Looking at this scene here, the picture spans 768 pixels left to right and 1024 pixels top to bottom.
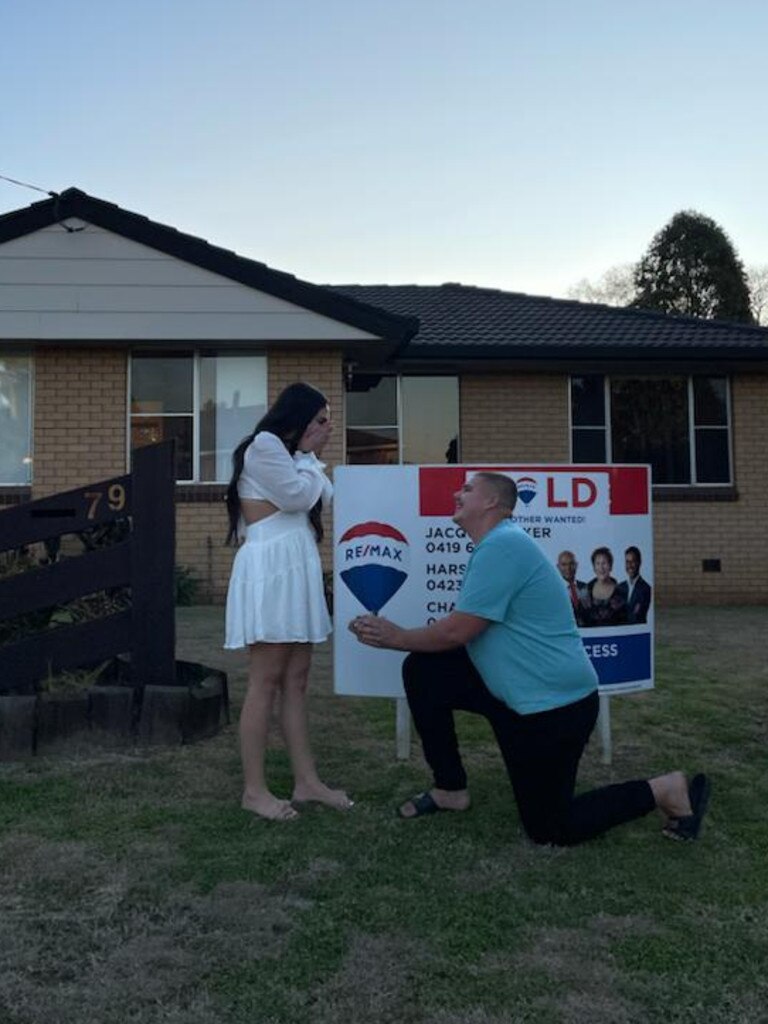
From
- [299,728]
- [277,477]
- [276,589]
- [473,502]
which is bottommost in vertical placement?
[299,728]

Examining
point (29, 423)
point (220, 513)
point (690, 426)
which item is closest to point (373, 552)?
point (220, 513)

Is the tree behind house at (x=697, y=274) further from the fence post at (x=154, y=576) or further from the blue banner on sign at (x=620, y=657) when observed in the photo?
the fence post at (x=154, y=576)

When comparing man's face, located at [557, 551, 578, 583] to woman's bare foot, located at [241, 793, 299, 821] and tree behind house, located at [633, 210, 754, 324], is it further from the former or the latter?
tree behind house, located at [633, 210, 754, 324]

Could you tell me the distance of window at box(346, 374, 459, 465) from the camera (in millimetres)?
13016

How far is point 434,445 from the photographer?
13055mm

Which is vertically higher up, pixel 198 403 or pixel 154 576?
pixel 198 403

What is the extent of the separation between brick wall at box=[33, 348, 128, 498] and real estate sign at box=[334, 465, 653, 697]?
7373 millimetres

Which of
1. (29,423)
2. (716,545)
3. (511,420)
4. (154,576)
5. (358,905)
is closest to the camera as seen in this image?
(358,905)

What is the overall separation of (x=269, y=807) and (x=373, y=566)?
1.26 metres

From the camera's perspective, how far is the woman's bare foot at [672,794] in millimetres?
3273

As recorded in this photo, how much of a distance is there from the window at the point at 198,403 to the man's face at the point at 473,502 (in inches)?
324

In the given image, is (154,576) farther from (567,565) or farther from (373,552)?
(567,565)

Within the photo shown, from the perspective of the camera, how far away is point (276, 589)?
3678 mm

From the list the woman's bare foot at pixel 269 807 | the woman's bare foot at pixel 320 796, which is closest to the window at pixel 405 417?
the woman's bare foot at pixel 320 796
